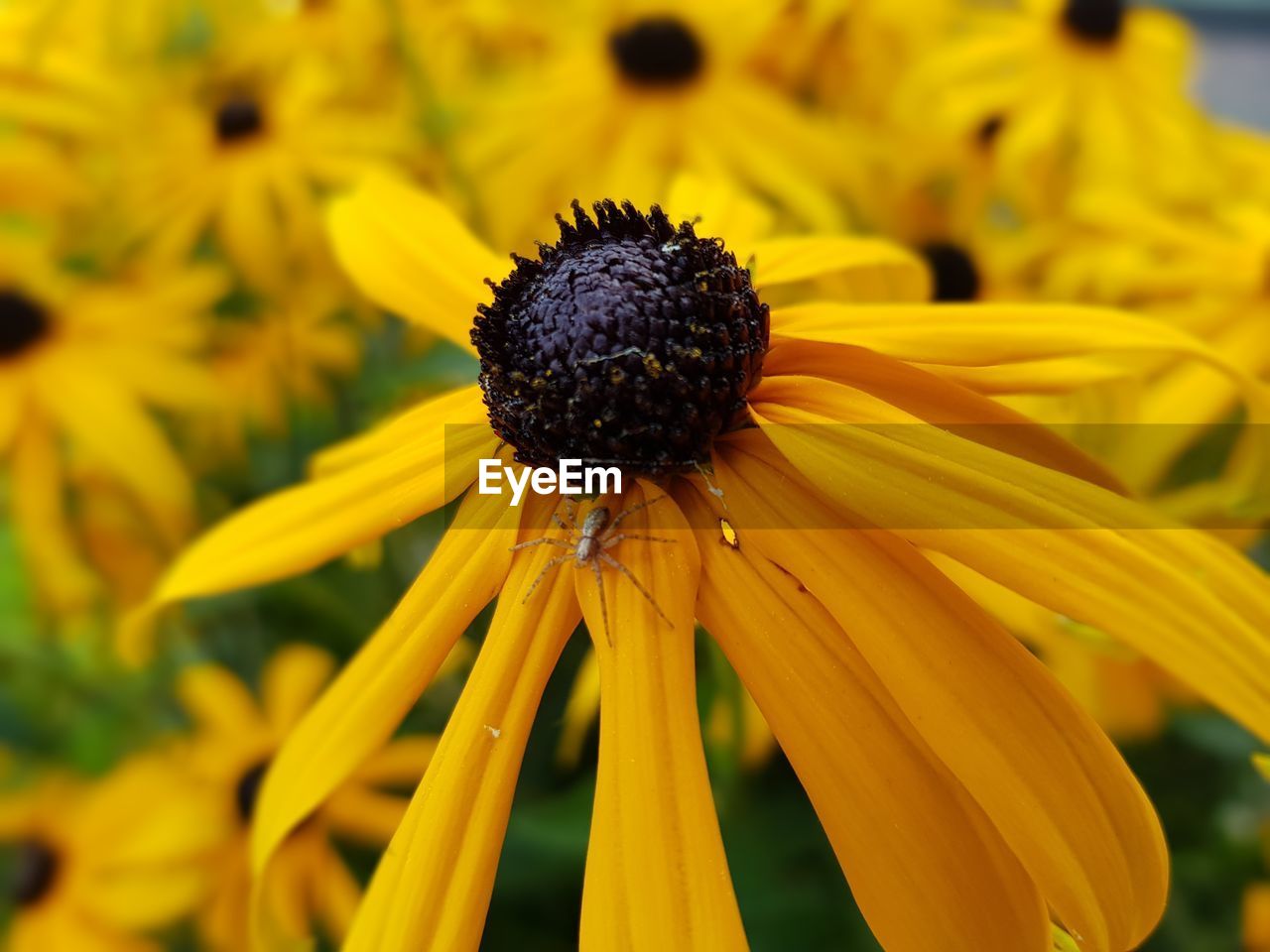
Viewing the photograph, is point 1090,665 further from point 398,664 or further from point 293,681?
point 293,681

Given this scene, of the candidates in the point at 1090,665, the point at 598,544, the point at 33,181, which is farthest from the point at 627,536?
the point at 33,181

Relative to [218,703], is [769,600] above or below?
below

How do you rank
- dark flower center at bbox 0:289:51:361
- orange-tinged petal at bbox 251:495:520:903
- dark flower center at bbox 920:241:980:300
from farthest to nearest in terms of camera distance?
dark flower center at bbox 0:289:51:361 → dark flower center at bbox 920:241:980:300 → orange-tinged petal at bbox 251:495:520:903

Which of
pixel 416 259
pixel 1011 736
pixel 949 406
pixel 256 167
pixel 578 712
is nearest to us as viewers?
pixel 1011 736

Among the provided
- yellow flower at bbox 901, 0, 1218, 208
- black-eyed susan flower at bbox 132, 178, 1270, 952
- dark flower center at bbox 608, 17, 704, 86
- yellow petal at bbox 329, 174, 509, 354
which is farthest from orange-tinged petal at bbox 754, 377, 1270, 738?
dark flower center at bbox 608, 17, 704, 86

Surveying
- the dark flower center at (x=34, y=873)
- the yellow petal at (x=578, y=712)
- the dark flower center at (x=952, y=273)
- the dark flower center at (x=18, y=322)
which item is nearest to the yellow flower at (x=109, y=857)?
the dark flower center at (x=34, y=873)

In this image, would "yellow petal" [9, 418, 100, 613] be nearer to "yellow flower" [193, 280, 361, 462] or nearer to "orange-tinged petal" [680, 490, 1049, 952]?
"yellow flower" [193, 280, 361, 462]
